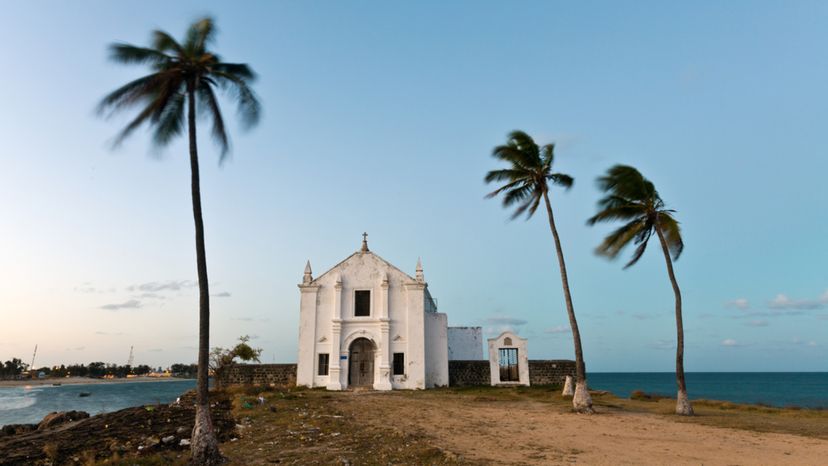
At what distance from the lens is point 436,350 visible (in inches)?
1199

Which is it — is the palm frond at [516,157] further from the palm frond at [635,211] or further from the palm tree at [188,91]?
the palm tree at [188,91]

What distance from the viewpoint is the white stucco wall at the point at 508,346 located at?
3050 centimetres

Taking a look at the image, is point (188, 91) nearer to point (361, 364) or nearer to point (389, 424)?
point (389, 424)

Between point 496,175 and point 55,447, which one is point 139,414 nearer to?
point 55,447

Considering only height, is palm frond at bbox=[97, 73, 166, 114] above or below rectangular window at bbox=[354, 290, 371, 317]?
above

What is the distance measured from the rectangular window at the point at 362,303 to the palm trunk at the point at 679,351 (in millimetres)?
16476

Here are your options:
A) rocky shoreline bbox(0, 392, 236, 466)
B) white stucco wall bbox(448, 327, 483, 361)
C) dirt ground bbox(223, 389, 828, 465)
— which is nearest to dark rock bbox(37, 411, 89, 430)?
rocky shoreline bbox(0, 392, 236, 466)

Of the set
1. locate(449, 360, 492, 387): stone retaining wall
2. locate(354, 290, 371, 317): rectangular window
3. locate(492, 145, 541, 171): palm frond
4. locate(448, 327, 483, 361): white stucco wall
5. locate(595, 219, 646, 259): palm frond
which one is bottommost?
locate(449, 360, 492, 387): stone retaining wall

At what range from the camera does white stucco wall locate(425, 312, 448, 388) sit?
29.9 metres

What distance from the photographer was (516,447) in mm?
10602

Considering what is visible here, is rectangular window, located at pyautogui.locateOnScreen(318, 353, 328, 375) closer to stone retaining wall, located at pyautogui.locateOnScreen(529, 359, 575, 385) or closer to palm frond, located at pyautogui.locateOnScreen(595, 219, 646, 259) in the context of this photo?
stone retaining wall, located at pyautogui.locateOnScreen(529, 359, 575, 385)

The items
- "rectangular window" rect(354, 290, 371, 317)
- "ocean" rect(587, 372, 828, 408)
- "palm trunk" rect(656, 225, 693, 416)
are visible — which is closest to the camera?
"palm trunk" rect(656, 225, 693, 416)

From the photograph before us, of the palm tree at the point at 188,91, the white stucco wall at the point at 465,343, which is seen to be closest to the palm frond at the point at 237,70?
the palm tree at the point at 188,91

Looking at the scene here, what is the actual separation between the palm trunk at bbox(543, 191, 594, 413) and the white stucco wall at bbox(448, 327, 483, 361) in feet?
49.1
